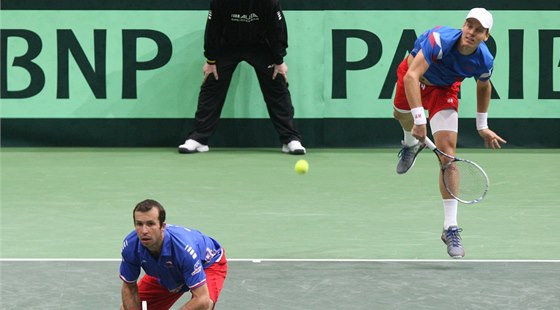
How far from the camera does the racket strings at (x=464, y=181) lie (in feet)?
25.1

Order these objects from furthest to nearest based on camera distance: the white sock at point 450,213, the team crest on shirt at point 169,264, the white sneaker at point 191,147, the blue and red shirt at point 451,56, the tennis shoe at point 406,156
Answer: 1. the white sneaker at point 191,147
2. the tennis shoe at point 406,156
3. the white sock at point 450,213
4. the blue and red shirt at point 451,56
5. the team crest on shirt at point 169,264

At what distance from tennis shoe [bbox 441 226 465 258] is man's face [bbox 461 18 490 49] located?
1.25 meters

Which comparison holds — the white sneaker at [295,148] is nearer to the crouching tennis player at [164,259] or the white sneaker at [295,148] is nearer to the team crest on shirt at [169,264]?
the crouching tennis player at [164,259]

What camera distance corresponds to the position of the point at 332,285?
6.86 m

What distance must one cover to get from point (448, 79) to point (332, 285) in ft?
6.34

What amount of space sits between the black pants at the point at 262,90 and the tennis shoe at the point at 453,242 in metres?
5.20

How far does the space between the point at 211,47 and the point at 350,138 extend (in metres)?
2.12

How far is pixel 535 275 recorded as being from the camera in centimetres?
713

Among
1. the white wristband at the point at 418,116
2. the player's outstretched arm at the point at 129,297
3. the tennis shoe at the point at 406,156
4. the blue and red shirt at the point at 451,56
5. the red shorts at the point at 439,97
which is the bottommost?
the player's outstretched arm at the point at 129,297

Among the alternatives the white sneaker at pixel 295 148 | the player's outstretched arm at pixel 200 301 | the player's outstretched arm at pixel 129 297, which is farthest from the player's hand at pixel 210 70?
the player's outstretched arm at pixel 200 301

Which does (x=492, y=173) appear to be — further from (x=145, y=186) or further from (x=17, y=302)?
(x=17, y=302)

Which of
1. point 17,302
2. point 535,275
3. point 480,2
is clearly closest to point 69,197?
point 17,302

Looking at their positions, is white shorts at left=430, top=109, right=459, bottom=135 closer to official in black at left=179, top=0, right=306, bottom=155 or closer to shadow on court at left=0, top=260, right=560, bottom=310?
shadow on court at left=0, top=260, right=560, bottom=310

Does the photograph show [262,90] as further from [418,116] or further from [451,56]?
[418,116]
